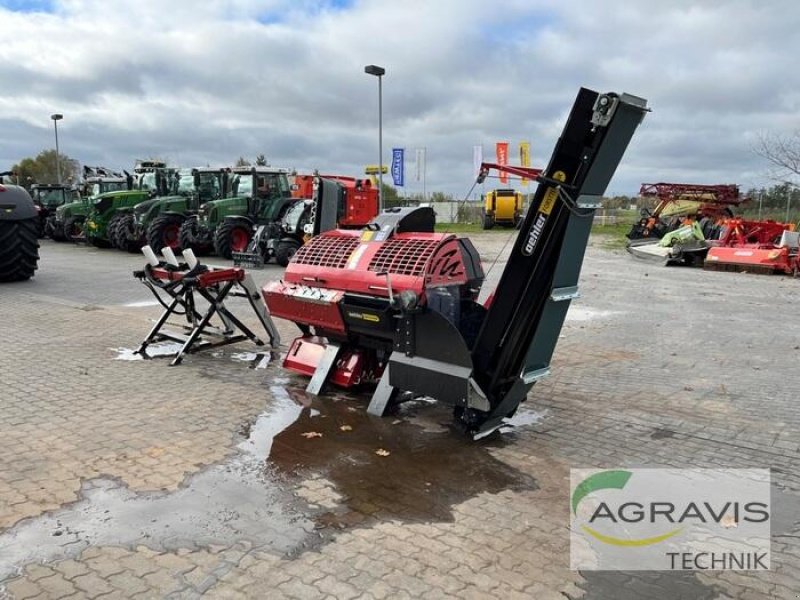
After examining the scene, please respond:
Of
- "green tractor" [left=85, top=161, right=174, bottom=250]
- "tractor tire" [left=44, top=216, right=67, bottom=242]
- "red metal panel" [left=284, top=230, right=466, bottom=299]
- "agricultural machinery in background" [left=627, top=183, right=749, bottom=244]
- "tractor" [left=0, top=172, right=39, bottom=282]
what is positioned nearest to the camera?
"red metal panel" [left=284, top=230, right=466, bottom=299]

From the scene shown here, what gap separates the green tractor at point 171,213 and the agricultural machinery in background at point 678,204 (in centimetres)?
1715

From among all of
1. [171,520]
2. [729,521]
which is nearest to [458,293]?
[729,521]

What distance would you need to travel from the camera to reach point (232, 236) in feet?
58.8

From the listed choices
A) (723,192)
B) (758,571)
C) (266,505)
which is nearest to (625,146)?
(758,571)

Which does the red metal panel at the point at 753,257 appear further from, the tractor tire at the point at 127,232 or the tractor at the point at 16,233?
the tractor tire at the point at 127,232

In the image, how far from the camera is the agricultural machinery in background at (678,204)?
27641 mm

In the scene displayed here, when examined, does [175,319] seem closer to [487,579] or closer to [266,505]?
[266,505]

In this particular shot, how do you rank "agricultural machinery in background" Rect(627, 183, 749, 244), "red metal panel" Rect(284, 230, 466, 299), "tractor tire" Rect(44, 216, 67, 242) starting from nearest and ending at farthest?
"red metal panel" Rect(284, 230, 466, 299)
"tractor tire" Rect(44, 216, 67, 242)
"agricultural machinery in background" Rect(627, 183, 749, 244)

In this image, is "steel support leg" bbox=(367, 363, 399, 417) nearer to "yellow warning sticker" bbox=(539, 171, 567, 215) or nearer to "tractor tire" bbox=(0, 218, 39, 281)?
"yellow warning sticker" bbox=(539, 171, 567, 215)

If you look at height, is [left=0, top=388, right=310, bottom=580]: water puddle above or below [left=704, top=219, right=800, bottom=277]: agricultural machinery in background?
below

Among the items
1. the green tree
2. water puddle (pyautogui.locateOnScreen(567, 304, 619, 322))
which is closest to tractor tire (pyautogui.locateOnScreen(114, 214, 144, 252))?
water puddle (pyautogui.locateOnScreen(567, 304, 619, 322))

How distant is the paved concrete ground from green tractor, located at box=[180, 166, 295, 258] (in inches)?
398

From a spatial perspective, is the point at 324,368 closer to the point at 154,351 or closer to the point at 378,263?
the point at 378,263

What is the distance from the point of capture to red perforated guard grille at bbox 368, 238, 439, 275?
16.2 ft
